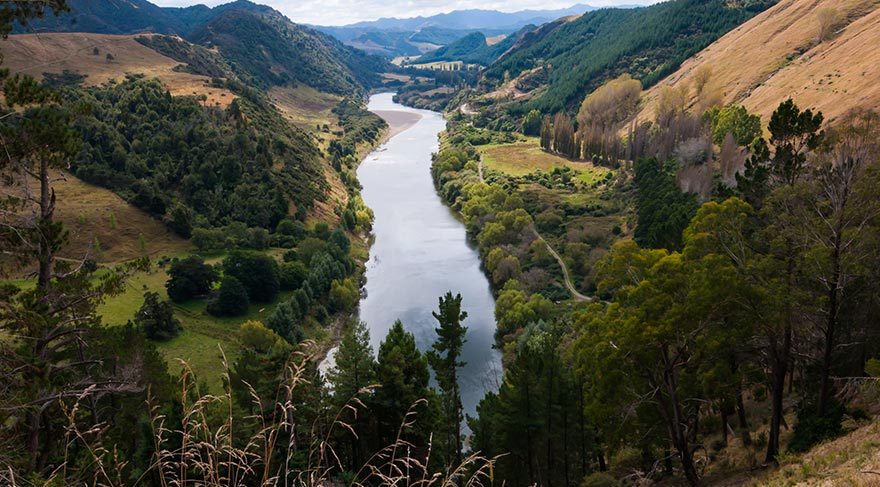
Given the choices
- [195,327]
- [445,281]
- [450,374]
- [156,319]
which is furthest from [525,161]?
[450,374]

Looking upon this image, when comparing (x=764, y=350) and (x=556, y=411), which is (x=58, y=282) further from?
(x=764, y=350)

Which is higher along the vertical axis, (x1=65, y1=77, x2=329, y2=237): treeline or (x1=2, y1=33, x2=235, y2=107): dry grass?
(x1=2, y1=33, x2=235, y2=107): dry grass

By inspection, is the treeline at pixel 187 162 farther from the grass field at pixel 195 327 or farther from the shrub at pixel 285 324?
the shrub at pixel 285 324

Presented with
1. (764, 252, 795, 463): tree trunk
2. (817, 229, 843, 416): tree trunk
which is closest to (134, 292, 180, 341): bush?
(764, 252, 795, 463): tree trunk

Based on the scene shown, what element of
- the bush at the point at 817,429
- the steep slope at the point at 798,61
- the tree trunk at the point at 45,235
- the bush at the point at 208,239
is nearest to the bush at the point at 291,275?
the bush at the point at 208,239

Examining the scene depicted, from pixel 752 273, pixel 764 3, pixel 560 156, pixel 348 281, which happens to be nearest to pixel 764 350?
pixel 752 273

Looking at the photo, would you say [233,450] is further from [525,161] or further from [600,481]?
[525,161]

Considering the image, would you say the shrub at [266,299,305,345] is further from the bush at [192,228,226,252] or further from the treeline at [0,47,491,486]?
the bush at [192,228,226,252]
